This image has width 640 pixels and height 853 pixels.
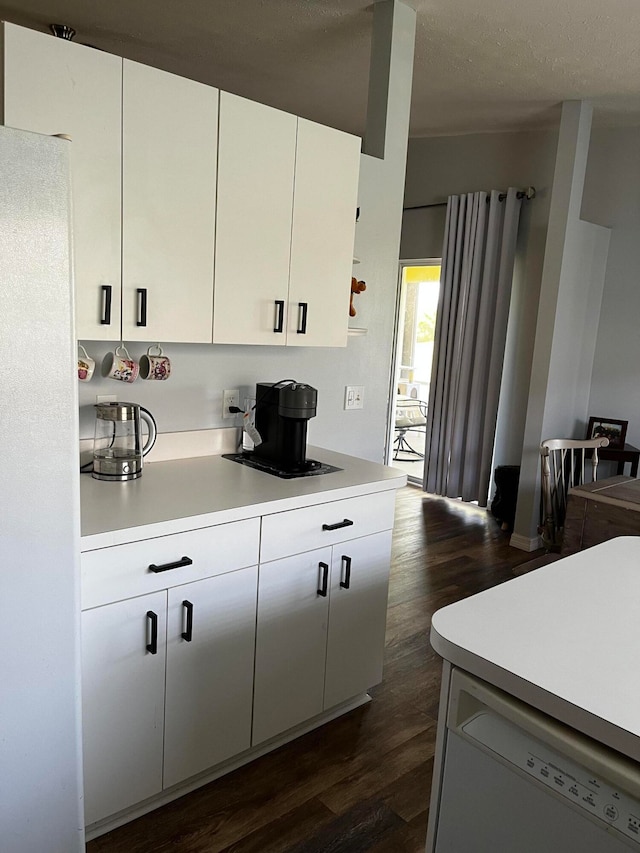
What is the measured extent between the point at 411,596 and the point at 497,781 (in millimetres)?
2428

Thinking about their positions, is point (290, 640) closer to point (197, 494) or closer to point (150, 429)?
point (197, 494)

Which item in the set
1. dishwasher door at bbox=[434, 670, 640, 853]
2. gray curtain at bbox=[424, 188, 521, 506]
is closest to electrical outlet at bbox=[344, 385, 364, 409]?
dishwasher door at bbox=[434, 670, 640, 853]

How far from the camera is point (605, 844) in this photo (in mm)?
1005

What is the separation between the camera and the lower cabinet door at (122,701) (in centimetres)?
169

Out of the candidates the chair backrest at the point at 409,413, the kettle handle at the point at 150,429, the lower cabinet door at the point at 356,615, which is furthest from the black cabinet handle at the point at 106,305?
the chair backrest at the point at 409,413

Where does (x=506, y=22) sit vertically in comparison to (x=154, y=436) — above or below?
above

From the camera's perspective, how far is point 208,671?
6.36 feet

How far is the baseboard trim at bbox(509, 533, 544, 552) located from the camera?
14.3 feet

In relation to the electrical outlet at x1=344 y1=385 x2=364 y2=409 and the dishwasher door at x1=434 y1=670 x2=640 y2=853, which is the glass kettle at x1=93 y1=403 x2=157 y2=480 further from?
the dishwasher door at x1=434 y1=670 x2=640 y2=853

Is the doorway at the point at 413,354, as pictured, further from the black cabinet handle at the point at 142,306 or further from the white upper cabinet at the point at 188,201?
the black cabinet handle at the point at 142,306

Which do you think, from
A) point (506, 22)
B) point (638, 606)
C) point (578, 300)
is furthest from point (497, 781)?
point (578, 300)

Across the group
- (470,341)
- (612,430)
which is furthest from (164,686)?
(470,341)

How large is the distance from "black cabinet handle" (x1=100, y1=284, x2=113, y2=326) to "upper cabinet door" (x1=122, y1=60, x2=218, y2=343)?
5cm

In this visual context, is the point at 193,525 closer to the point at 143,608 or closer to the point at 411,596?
the point at 143,608
